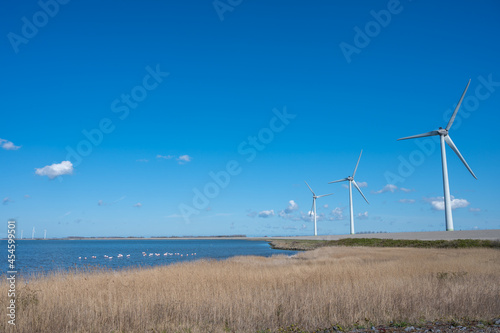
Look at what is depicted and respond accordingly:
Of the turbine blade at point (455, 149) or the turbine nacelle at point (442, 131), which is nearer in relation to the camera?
the turbine blade at point (455, 149)

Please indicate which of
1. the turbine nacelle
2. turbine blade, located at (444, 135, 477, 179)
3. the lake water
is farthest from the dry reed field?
the turbine nacelle

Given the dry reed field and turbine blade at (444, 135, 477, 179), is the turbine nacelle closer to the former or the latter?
turbine blade at (444, 135, 477, 179)

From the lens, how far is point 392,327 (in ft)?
37.1

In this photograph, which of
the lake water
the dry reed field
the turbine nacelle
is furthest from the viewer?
the turbine nacelle

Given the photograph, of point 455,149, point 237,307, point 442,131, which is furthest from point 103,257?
point 442,131

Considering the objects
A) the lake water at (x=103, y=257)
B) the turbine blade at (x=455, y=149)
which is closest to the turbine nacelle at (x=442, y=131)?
the turbine blade at (x=455, y=149)

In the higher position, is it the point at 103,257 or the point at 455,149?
the point at 455,149

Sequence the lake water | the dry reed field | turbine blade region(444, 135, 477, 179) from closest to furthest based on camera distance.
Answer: the dry reed field < the lake water < turbine blade region(444, 135, 477, 179)

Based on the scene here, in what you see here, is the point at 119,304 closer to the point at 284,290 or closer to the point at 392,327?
the point at 284,290

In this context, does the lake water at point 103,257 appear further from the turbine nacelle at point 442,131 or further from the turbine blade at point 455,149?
the turbine nacelle at point 442,131

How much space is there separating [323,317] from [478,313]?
5431mm

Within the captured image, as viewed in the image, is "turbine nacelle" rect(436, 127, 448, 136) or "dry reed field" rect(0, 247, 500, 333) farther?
"turbine nacelle" rect(436, 127, 448, 136)

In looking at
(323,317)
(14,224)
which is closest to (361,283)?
(323,317)

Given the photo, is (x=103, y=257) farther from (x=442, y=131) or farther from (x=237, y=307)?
(x=442, y=131)
